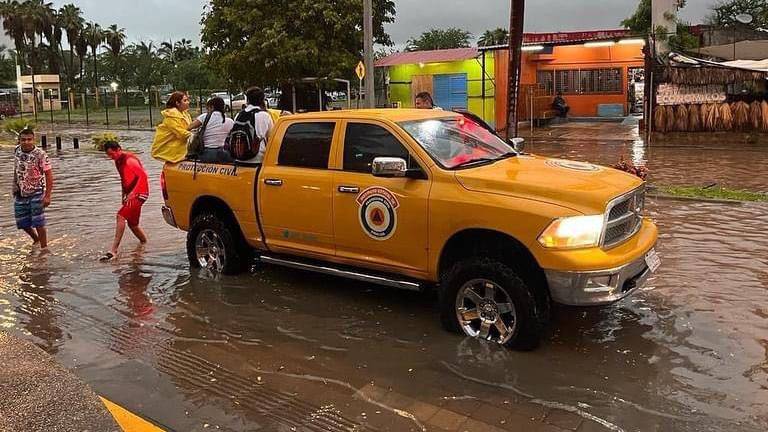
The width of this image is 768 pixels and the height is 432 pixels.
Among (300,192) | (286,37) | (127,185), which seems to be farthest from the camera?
(286,37)

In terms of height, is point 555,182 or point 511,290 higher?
point 555,182

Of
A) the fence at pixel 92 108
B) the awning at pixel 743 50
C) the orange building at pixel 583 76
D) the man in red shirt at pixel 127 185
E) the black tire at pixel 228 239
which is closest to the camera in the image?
the black tire at pixel 228 239

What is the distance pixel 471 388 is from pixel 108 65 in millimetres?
85688

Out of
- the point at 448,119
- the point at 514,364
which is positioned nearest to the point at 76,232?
the point at 448,119

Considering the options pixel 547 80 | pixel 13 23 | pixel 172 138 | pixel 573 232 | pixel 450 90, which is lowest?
pixel 573 232

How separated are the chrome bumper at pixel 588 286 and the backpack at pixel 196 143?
14.1 ft

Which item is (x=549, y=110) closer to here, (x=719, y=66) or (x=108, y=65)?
(x=719, y=66)

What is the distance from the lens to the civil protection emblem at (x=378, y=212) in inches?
229

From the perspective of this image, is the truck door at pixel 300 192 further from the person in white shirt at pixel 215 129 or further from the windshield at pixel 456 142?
the person in white shirt at pixel 215 129

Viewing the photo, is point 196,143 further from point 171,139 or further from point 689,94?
point 689,94

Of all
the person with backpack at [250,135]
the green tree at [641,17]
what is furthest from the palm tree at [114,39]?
the person with backpack at [250,135]

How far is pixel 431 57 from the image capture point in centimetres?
2927

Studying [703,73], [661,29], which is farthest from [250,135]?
[661,29]

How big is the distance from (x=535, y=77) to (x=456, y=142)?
86.9 ft
